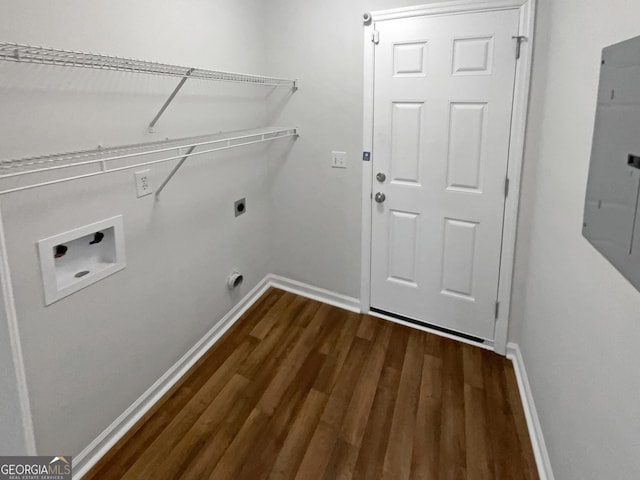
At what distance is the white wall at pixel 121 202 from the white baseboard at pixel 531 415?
6.19 ft

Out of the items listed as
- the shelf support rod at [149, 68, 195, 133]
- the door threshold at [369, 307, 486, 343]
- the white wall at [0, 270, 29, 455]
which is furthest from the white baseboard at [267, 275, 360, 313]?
the white wall at [0, 270, 29, 455]

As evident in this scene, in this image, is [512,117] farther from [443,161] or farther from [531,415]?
[531,415]

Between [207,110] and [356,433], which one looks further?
[207,110]

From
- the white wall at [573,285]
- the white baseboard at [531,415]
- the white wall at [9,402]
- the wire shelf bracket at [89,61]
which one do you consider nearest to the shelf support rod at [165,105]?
the wire shelf bracket at [89,61]

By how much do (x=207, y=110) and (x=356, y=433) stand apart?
A: 1928 mm

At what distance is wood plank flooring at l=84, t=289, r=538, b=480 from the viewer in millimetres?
1702

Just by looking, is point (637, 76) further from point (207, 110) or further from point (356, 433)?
point (207, 110)

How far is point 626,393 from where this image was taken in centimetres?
96

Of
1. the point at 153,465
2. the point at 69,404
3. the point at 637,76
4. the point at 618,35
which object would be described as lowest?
the point at 153,465

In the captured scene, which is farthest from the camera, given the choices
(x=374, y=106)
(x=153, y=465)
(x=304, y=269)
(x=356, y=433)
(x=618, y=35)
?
(x=304, y=269)

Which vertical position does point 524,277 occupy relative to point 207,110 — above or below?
below

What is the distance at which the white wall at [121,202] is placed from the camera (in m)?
1.35

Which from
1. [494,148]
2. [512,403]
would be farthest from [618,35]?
[512,403]

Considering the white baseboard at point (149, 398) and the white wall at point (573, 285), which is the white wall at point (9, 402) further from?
the white wall at point (573, 285)
